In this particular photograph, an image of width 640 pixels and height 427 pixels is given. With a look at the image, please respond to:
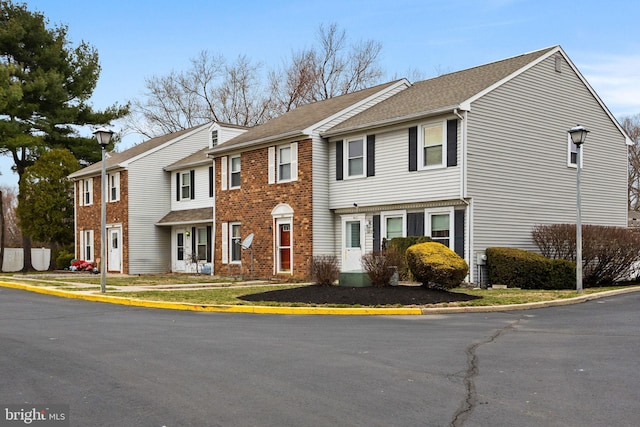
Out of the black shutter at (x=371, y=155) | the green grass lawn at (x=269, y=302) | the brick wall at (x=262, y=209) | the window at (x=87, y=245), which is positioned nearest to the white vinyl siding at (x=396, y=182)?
the black shutter at (x=371, y=155)

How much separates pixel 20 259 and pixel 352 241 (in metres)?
28.1

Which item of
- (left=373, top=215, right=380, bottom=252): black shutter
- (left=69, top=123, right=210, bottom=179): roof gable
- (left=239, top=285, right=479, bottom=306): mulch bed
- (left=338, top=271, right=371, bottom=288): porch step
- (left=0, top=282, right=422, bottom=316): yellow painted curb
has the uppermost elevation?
(left=69, top=123, right=210, bottom=179): roof gable

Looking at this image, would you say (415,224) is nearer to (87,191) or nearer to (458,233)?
(458,233)

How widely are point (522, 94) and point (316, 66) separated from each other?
27.3 metres

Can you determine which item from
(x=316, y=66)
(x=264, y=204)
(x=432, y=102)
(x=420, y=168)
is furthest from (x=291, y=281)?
(x=316, y=66)

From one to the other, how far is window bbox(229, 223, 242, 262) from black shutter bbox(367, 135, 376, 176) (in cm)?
721

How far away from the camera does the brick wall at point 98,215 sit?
32969mm

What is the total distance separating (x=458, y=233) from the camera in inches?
803

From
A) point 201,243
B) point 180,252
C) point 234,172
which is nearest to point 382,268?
point 234,172

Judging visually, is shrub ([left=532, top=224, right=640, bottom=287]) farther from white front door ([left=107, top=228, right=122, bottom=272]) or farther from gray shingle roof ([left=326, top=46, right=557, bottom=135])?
white front door ([left=107, top=228, right=122, bottom=272])

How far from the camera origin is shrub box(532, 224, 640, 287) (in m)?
19.6

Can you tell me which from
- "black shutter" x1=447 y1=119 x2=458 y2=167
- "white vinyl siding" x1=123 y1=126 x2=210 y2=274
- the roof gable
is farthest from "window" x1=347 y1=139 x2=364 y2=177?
the roof gable

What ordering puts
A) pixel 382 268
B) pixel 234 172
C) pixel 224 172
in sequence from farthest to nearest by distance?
1. pixel 224 172
2. pixel 234 172
3. pixel 382 268

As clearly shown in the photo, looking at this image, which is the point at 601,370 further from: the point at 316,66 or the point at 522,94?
the point at 316,66
